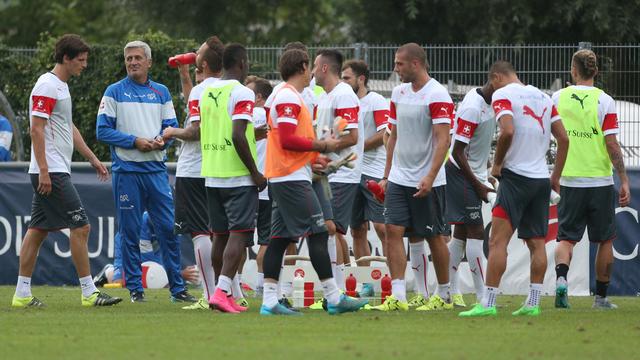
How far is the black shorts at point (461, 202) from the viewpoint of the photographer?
1296 cm

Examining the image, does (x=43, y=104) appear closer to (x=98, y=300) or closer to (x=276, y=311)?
(x=98, y=300)

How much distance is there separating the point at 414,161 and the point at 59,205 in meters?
3.11

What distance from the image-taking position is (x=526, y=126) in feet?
38.2

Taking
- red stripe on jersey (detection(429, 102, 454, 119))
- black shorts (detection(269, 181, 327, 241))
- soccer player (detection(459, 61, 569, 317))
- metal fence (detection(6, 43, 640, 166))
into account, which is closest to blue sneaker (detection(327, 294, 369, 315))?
black shorts (detection(269, 181, 327, 241))

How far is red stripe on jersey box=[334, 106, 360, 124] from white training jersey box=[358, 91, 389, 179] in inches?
73.8

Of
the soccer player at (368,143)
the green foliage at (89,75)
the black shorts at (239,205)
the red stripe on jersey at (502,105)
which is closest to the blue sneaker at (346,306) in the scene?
the black shorts at (239,205)

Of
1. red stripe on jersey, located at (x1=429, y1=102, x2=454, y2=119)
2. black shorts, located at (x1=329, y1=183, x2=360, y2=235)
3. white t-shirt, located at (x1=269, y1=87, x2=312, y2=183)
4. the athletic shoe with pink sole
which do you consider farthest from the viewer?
black shorts, located at (x1=329, y1=183, x2=360, y2=235)

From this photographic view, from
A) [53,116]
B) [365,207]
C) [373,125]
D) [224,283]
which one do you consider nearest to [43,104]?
[53,116]

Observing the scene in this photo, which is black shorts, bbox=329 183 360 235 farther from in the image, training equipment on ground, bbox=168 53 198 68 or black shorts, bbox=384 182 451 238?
training equipment on ground, bbox=168 53 198 68

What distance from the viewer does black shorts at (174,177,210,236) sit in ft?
41.6

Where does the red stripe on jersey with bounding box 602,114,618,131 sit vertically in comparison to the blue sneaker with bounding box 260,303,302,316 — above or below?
above

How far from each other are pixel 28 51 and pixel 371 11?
44.3 ft

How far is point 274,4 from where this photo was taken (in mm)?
38094

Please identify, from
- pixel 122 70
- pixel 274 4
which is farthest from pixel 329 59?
pixel 274 4
